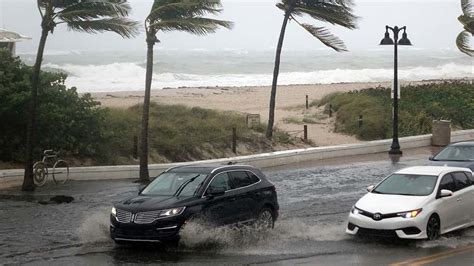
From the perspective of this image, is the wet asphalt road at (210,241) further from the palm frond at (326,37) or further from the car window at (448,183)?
the palm frond at (326,37)

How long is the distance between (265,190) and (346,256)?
2.83 metres

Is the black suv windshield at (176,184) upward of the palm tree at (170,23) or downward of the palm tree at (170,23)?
downward

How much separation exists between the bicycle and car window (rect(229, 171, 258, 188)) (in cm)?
903

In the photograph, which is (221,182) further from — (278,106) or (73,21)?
(278,106)

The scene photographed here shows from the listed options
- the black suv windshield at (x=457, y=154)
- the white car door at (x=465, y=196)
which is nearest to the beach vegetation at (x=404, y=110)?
the black suv windshield at (x=457, y=154)

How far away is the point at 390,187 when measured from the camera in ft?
50.9

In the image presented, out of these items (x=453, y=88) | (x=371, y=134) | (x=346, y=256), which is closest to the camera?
(x=346, y=256)

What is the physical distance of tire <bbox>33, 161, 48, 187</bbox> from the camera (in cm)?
2219

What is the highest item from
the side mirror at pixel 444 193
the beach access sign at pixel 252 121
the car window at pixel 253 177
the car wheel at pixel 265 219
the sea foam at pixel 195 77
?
the sea foam at pixel 195 77

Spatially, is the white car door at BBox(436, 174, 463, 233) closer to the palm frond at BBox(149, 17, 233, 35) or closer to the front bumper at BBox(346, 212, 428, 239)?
the front bumper at BBox(346, 212, 428, 239)

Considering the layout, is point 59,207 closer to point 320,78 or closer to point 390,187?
point 390,187

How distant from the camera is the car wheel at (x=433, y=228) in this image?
14.2 m

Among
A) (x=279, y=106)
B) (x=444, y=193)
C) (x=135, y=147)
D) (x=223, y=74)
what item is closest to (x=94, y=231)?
(x=444, y=193)

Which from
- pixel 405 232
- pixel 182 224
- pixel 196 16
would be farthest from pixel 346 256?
pixel 196 16
